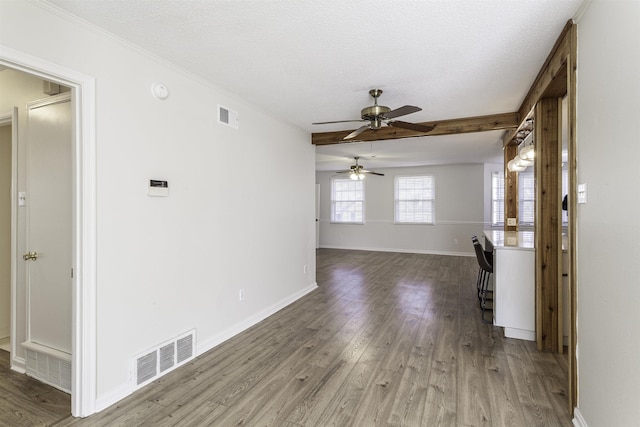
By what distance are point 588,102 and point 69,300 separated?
365 centimetres

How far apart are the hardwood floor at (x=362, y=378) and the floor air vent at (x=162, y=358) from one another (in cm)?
7

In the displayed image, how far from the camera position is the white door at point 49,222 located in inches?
91.1

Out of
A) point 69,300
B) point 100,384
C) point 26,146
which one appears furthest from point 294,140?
point 100,384

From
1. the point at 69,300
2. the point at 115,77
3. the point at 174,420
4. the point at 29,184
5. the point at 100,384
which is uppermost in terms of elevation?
the point at 115,77

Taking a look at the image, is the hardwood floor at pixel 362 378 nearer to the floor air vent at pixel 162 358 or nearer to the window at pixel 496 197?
the floor air vent at pixel 162 358

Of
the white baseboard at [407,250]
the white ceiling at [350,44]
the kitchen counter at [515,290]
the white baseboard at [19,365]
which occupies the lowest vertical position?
the white baseboard at [19,365]

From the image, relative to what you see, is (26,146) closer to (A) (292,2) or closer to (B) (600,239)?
(A) (292,2)

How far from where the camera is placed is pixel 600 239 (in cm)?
162

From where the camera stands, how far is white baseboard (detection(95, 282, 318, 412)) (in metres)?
2.10

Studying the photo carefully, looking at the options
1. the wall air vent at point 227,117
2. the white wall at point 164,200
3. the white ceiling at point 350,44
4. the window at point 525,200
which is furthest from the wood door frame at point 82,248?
the window at point 525,200

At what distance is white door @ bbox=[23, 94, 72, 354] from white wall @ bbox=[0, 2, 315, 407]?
18.1 inches

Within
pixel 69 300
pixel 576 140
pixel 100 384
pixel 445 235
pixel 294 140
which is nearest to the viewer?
pixel 576 140

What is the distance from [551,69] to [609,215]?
1.45 meters

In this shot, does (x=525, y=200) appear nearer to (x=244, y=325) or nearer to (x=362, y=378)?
(x=362, y=378)
